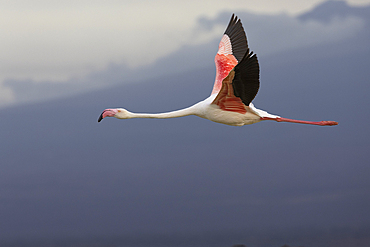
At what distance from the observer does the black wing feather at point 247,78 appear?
8.17 metres

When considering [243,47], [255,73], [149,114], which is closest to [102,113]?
[149,114]

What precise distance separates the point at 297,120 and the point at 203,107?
262cm

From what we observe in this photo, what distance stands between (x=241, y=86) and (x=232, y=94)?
79cm

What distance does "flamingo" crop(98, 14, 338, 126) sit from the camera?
28.0 feet

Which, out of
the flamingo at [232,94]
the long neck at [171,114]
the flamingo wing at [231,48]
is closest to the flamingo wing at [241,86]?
the flamingo at [232,94]

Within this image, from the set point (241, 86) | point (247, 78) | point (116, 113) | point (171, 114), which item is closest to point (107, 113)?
point (116, 113)

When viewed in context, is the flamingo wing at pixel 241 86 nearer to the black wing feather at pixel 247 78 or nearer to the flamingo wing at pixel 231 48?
the black wing feather at pixel 247 78

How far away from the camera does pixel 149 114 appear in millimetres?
10695

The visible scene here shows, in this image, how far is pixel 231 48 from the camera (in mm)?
12797

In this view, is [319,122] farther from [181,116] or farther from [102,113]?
[102,113]

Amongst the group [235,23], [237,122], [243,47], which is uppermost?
[235,23]

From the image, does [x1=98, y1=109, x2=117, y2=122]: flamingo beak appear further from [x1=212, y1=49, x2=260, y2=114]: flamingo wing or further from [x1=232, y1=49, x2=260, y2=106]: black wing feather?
[x1=232, y1=49, x2=260, y2=106]: black wing feather

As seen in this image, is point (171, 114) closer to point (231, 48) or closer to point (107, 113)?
point (107, 113)

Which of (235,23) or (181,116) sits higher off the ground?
(235,23)
